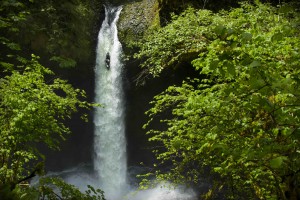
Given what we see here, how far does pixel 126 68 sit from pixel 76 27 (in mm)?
3365

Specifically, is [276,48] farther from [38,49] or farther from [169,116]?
[38,49]

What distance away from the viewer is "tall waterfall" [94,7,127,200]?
1452 centimetres

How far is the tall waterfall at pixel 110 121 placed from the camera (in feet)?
47.6

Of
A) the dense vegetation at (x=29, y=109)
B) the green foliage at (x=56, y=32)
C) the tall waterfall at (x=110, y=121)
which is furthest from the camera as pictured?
the tall waterfall at (x=110, y=121)

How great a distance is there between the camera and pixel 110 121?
49.5ft

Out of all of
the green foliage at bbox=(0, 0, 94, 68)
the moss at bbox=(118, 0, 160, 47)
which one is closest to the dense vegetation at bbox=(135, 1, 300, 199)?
the moss at bbox=(118, 0, 160, 47)

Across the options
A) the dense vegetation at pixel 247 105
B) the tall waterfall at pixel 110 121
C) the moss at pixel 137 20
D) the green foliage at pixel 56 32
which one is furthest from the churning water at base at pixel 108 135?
the dense vegetation at pixel 247 105

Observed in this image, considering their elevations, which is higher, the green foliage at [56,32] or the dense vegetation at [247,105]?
the green foliage at [56,32]

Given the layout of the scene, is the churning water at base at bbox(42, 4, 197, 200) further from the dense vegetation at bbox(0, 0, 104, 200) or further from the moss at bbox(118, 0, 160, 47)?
the dense vegetation at bbox(0, 0, 104, 200)

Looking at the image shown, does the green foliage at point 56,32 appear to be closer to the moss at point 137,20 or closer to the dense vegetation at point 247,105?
the moss at point 137,20

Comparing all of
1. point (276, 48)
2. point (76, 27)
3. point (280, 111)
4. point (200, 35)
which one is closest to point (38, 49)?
point (76, 27)

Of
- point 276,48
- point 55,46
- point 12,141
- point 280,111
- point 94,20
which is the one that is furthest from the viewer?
point 94,20

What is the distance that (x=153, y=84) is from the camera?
14977 millimetres

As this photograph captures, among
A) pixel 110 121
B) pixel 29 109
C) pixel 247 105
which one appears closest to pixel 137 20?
pixel 110 121
